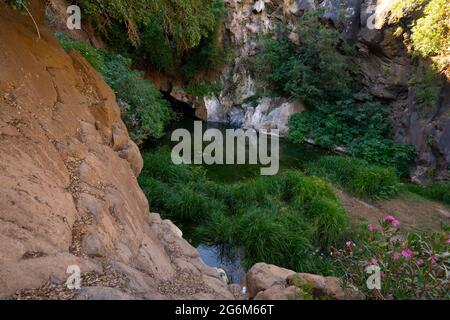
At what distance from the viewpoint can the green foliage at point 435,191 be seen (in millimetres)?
8113

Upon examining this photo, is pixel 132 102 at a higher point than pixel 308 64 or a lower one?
lower

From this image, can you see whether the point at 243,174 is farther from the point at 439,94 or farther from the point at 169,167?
the point at 439,94

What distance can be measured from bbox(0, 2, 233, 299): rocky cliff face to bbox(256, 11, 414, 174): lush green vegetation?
32.3ft

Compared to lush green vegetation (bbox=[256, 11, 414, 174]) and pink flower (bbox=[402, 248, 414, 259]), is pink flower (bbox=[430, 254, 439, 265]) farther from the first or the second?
lush green vegetation (bbox=[256, 11, 414, 174])

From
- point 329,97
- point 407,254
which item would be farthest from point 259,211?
point 329,97

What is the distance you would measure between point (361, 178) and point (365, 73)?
707 centimetres

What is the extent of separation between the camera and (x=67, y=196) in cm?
269

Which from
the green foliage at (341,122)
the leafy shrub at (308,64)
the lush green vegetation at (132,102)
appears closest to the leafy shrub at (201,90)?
the leafy shrub at (308,64)

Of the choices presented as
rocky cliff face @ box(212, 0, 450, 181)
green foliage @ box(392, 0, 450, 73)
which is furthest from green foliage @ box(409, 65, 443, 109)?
green foliage @ box(392, 0, 450, 73)

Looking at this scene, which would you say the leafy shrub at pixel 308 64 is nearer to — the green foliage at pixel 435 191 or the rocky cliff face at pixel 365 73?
the rocky cliff face at pixel 365 73

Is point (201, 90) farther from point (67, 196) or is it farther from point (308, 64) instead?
point (67, 196)
